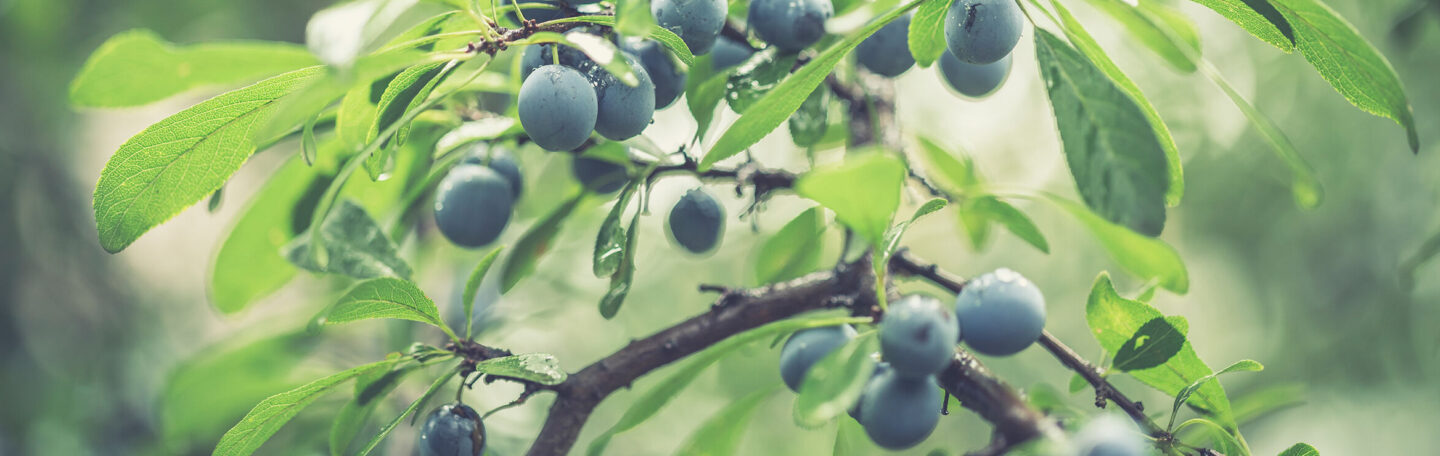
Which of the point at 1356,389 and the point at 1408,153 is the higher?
the point at 1408,153

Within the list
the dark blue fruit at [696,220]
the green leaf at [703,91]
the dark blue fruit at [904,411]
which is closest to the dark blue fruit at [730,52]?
the green leaf at [703,91]

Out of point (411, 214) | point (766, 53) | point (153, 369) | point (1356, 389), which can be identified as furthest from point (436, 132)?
point (1356, 389)

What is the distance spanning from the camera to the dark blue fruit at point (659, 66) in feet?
2.23

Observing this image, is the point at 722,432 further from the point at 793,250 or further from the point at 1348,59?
the point at 1348,59

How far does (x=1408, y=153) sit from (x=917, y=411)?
81.8 inches

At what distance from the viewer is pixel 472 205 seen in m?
0.80

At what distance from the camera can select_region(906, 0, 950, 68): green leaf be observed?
1.98 ft

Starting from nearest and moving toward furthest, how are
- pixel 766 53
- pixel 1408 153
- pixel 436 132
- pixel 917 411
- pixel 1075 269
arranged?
pixel 917 411 → pixel 766 53 → pixel 436 132 → pixel 1408 153 → pixel 1075 269

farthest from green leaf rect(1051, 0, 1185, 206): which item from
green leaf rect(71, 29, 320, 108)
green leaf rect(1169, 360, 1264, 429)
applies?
green leaf rect(71, 29, 320, 108)

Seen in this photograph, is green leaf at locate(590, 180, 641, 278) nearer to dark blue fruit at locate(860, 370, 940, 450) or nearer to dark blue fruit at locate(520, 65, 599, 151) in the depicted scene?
dark blue fruit at locate(520, 65, 599, 151)

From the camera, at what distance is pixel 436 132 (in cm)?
88

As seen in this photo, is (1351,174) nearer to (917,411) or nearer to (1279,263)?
(1279,263)

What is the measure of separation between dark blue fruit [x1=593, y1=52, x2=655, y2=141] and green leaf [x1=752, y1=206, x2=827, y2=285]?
286 millimetres

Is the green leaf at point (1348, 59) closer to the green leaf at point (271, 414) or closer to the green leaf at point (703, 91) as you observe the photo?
the green leaf at point (703, 91)
